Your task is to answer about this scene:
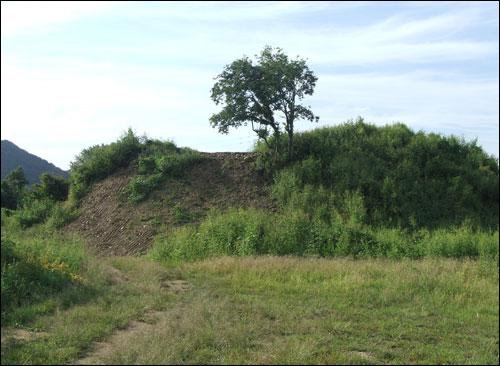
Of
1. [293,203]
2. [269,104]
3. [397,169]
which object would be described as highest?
[269,104]

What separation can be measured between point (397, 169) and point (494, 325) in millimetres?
12303

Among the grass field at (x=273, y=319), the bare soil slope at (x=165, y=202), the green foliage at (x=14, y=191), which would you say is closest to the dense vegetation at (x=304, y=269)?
the grass field at (x=273, y=319)

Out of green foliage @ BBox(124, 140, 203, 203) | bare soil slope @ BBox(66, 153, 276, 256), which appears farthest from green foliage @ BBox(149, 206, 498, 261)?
green foliage @ BBox(124, 140, 203, 203)

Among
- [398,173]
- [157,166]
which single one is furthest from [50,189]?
[398,173]

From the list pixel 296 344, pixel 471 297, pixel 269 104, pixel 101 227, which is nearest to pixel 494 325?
pixel 471 297

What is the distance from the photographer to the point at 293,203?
1697 cm

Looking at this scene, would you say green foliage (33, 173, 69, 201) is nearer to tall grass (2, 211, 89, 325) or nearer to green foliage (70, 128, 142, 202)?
green foliage (70, 128, 142, 202)

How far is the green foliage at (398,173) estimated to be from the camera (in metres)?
15.5

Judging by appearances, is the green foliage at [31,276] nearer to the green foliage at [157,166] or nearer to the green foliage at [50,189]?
the green foliage at [157,166]

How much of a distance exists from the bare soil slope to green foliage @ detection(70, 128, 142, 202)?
765 millimetres

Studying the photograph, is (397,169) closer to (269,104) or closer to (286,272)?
(269,104)

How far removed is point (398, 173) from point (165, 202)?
10237 mm

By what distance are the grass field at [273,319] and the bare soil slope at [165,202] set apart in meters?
6.78

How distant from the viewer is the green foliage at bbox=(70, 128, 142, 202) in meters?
21.8
